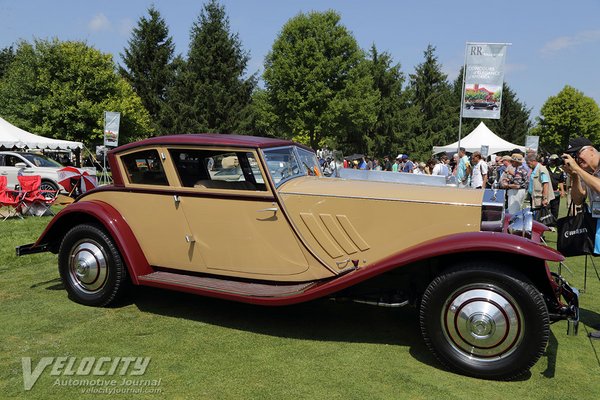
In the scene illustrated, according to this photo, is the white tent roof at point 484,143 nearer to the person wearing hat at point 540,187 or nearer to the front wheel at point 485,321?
the person wearing hat at point 540,187

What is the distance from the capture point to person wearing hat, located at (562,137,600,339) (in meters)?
3.70

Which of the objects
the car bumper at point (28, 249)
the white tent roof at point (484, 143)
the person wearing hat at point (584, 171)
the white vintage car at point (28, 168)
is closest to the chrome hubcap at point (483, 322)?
the person wearing hat at point (584, 171)

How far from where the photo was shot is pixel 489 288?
3123 mm

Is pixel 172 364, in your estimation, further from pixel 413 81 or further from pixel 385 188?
pixel 413 81

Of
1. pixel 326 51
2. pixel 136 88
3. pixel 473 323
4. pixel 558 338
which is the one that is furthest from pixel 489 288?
pixel 136 88

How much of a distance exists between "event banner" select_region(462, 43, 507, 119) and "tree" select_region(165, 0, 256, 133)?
86.5ft

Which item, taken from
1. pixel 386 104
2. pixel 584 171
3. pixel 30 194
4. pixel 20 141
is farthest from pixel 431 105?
pixel 584 171

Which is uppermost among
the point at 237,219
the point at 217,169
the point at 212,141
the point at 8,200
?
the point at 212,141

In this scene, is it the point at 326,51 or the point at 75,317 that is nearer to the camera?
the point at 75,317

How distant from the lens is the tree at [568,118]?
170ft

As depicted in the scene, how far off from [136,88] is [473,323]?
→ 137 feet

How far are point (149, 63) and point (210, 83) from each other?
305 inches

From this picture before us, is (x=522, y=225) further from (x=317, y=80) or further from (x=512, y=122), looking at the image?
(x=512, y=122)

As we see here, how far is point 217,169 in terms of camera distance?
4270 mm
